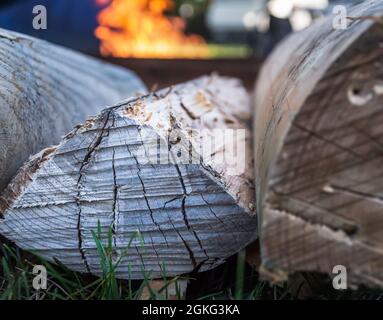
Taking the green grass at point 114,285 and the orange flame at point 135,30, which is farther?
the orange flame at point 135,30

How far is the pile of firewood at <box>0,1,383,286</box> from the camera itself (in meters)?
1.34

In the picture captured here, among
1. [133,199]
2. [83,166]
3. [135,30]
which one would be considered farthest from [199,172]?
[135,30]

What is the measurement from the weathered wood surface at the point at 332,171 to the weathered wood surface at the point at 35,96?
88cm

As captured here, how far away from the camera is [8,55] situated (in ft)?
6.40

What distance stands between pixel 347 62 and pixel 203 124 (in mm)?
974

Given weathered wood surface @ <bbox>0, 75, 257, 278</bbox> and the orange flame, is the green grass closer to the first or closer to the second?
weathered wood surface @ <bbox>0, 75, 257, 278</bbox>

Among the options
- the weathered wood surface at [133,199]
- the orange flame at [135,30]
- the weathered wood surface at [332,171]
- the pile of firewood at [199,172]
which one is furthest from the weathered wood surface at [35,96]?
the orange flame at [135,30]

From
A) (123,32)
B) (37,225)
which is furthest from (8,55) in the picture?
(123,32)

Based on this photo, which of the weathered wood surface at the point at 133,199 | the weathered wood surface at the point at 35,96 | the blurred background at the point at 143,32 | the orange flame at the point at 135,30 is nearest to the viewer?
the weathered wood surface at the point at 133,199

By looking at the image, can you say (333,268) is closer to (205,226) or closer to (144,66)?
(205,226)

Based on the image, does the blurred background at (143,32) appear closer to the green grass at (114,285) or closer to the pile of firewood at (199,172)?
the pile of firewood at (199,172)

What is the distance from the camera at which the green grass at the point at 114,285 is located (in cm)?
174

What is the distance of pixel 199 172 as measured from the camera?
5.48 ft

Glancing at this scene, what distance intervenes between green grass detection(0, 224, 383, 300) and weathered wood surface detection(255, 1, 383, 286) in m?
0.32
